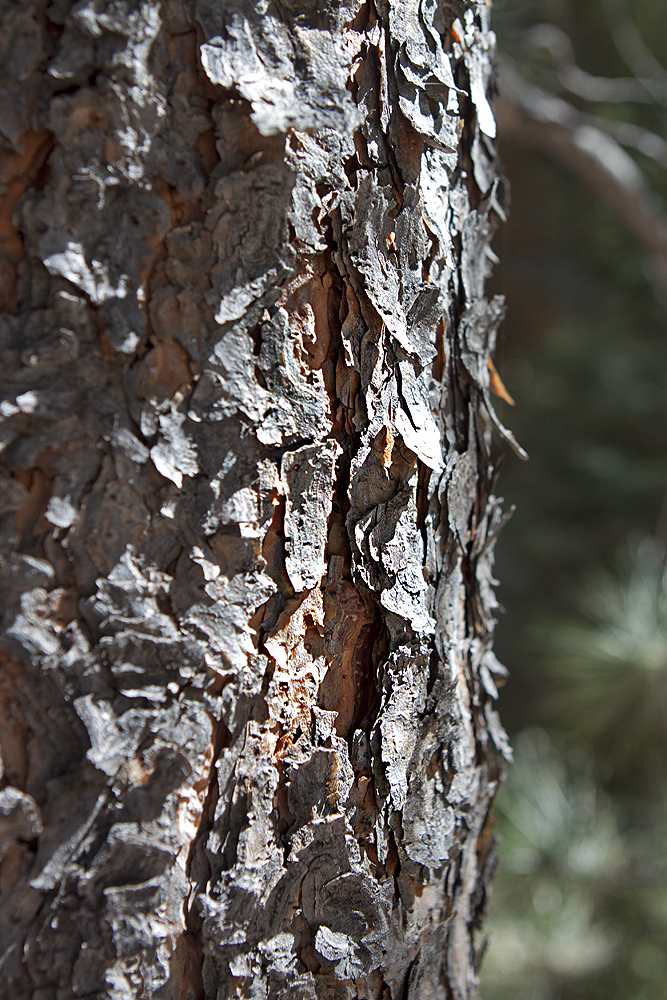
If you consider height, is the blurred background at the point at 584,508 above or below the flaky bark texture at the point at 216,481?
above

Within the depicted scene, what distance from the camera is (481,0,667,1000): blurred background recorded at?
4.11 ft

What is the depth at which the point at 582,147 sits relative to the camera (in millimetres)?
1143

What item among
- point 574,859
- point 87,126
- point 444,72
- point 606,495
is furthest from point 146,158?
point 606,495

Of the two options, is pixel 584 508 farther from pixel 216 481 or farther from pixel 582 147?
pixel 216 481

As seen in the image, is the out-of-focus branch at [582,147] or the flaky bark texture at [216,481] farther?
the out-of-focus branch at [582,147]

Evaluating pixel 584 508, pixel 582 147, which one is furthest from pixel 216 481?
pixel 584 508

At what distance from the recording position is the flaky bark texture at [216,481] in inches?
9.5

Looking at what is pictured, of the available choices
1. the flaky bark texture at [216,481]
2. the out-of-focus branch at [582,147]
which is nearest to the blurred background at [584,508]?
the out-of-focus branch at [582,147]

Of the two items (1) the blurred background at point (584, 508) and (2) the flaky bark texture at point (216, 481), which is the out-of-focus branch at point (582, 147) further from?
(2) the flaky bark texture at point (216, 481)

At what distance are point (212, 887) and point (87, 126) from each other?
0.27 metres

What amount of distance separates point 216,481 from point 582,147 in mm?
1128

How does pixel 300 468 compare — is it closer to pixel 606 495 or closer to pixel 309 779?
pixel 309 779

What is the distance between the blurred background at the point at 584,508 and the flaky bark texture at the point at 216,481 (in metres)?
1.00

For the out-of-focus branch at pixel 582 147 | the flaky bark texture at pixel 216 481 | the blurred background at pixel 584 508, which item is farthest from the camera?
the blurred background at pixel 584 508
